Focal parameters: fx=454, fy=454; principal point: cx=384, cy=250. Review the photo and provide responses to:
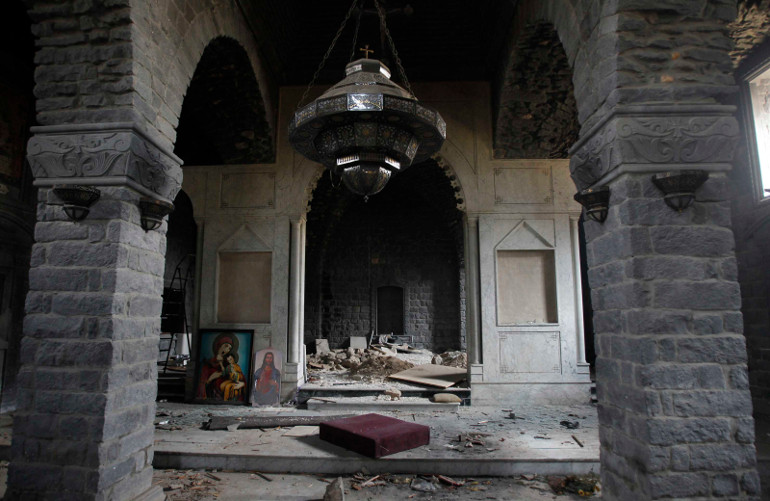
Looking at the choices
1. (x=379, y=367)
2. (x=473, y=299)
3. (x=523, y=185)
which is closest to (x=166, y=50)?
(x=473, y=299)

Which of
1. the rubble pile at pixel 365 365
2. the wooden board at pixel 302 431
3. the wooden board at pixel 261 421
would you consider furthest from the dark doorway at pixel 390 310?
the wooden board at pixel 302 431

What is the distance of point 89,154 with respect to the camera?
125 inches

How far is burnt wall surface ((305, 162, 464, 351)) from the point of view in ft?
41.7

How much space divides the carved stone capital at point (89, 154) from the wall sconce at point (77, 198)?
0.31 ft

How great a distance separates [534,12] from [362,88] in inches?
105

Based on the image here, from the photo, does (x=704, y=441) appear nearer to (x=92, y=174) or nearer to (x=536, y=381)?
(x=536, y=381)

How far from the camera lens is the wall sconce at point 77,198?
3051 millimetres

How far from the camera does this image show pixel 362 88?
11.3 feet

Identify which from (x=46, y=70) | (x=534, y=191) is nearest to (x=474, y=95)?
(x=534, y=191)

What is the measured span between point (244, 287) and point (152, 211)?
3793 mm

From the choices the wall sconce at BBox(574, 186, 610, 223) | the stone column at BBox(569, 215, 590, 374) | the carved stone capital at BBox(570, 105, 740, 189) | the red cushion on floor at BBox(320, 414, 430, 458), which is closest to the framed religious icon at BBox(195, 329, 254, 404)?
the red cushion on floor at BBox(320, 414, 430, 458)

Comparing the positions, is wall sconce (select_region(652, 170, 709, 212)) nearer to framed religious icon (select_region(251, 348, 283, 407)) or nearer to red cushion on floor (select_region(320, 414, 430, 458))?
red cushion on floor (select_region(320, 414, 430, 458))

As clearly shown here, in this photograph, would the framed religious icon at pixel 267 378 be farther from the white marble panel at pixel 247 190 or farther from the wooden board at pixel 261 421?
the white marble panel at pixel 247 190

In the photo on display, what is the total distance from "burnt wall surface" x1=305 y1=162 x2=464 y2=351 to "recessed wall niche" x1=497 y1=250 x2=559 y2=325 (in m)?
5.40
